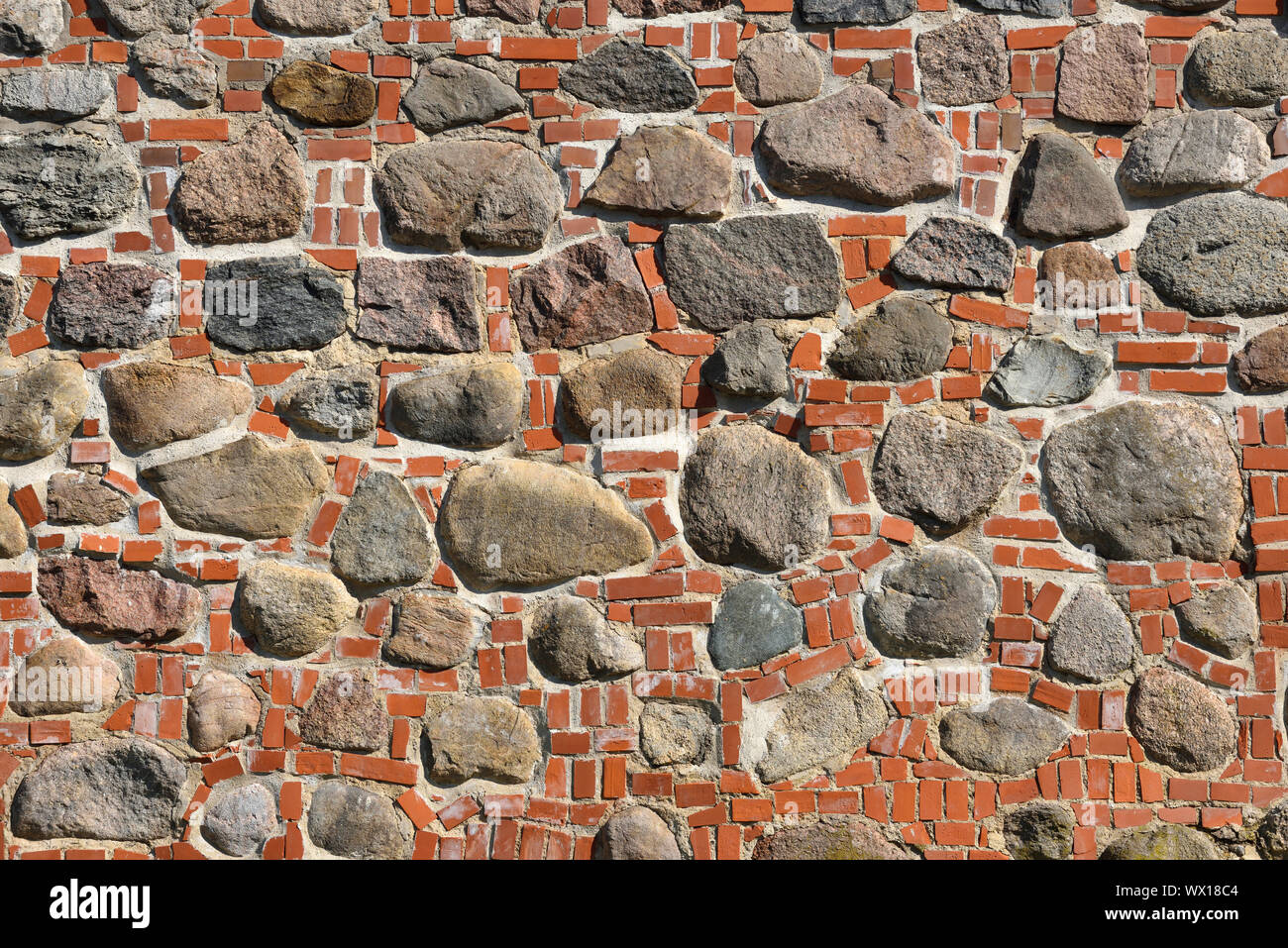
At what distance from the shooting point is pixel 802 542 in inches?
99.8

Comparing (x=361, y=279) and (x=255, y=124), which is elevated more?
(x=255, y=124)

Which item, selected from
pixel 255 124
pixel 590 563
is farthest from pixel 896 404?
pixel 255 124

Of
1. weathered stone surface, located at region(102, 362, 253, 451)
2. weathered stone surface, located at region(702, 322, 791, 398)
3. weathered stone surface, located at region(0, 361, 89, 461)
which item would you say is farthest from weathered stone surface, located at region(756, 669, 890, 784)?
weathered stone surface, located at region(0, 361, 89, 461)

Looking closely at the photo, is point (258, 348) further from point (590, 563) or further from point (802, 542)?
point (802, 542)

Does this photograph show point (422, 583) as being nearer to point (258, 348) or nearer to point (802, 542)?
point (258, 348)

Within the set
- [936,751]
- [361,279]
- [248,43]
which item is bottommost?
[936,751]

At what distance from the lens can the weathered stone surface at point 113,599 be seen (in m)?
2.49

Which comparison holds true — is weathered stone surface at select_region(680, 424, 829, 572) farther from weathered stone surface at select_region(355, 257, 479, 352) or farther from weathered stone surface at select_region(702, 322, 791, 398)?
weathered stone surface at select_region(355, 257, 479, 352)

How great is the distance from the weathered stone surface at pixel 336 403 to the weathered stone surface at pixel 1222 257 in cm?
196

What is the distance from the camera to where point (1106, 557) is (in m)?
2.54

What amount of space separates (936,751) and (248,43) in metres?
2.45

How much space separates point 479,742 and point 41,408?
1342 millimetres

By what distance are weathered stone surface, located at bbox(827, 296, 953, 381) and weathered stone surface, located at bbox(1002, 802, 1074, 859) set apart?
1099mm

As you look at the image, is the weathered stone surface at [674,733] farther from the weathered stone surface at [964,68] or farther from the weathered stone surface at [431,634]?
the weathered stone surface at [964,68]
